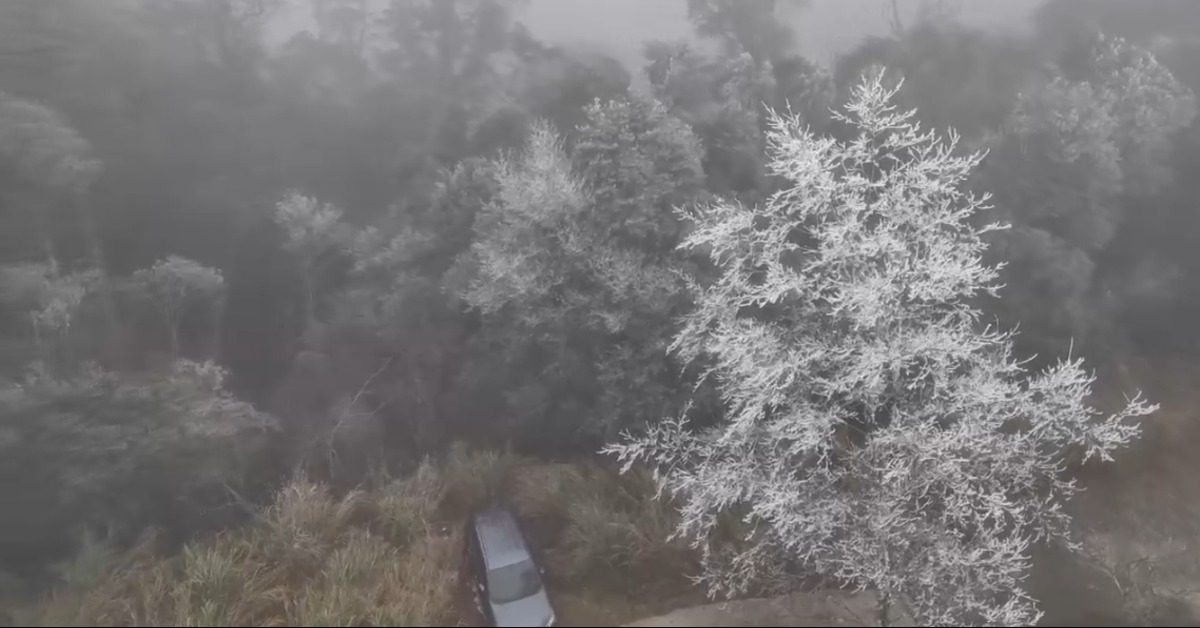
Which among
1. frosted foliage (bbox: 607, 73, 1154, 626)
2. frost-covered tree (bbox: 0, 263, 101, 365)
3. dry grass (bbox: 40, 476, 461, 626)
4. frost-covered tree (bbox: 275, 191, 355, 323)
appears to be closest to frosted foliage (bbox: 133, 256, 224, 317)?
frost-covered tree (bbox: 0, 263, 101, 365)

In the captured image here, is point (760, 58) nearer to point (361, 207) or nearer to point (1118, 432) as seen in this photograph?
point (361, 207)

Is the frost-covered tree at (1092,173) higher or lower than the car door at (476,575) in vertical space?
higher

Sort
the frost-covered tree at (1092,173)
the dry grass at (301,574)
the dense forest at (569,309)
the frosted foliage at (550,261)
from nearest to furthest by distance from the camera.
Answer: the dry grass at (301,574) < the dense forest at (569,309) < the frosted foliage at (550,261) < the frost-covered tree at (1092,173)

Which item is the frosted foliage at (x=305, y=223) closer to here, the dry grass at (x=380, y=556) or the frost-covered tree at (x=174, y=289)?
the frost-covered tree at (x=174, y=289)

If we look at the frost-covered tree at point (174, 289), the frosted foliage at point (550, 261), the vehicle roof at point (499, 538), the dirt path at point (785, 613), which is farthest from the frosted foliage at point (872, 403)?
the frost-covered tree at point (174, 289)

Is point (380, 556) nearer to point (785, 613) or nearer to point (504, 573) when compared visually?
point (504, 573)

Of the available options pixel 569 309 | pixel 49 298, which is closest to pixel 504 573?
pixel 569 309

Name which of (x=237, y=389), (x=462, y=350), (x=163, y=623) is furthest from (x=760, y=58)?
(x=163, y=623)
